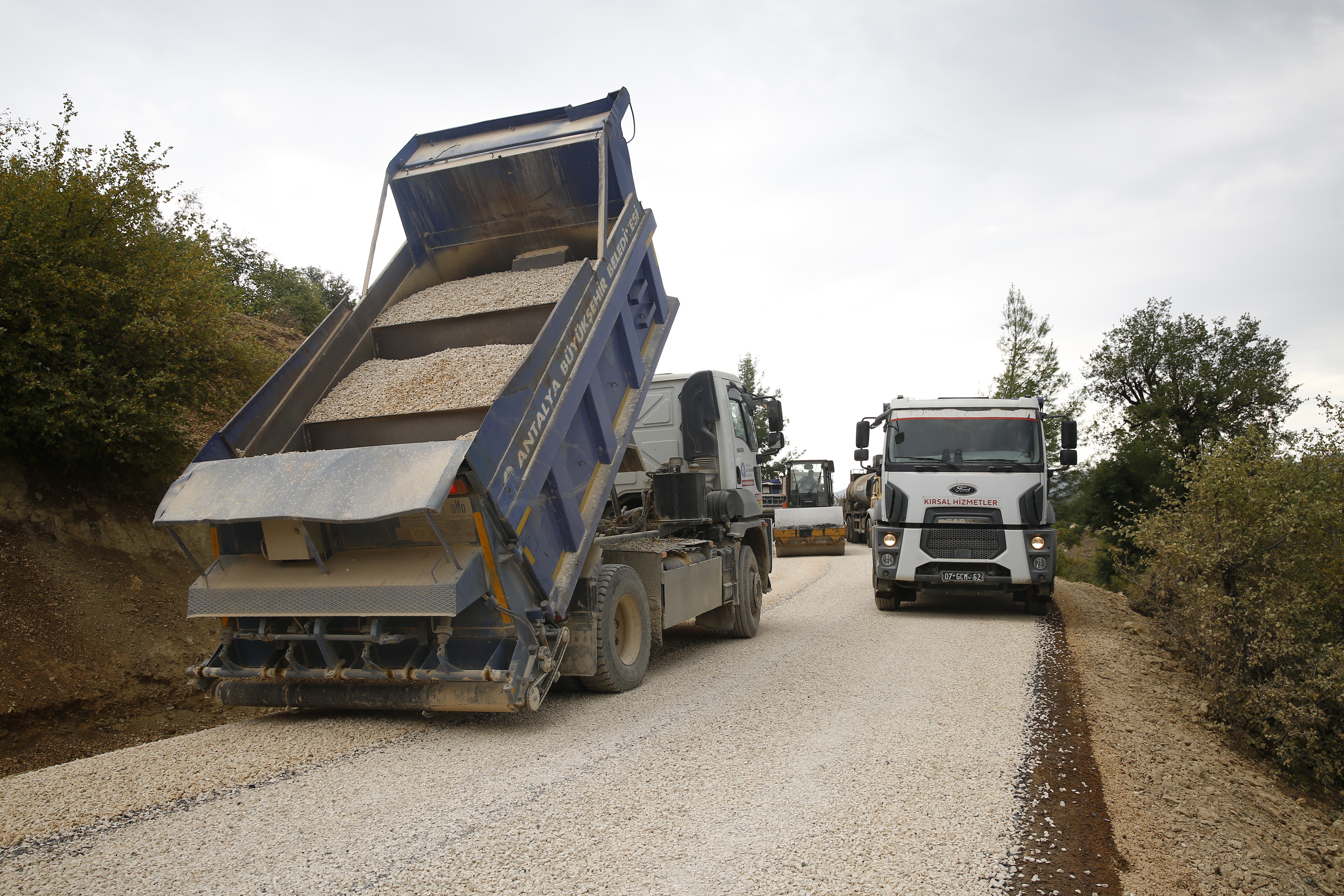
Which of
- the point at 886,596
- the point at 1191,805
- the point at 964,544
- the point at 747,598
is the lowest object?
the point at 1191,805

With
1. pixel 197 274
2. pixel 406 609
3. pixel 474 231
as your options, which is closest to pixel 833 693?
pixel 406 609

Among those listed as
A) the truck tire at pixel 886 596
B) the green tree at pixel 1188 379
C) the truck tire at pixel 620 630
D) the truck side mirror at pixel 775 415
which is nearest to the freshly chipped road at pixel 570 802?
the truck tire at pixel 620 630

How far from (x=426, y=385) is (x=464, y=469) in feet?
4.64

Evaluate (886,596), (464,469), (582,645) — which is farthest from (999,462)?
(464,469)

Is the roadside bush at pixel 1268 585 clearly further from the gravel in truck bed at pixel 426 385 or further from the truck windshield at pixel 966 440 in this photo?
the gravel in truck bed at pixel 426 385

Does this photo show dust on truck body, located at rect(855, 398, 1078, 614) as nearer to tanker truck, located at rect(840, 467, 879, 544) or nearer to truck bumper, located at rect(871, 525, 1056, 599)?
truck bumper, located at rect(871, 525, 1056, 599)

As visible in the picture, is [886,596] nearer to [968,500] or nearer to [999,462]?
[968,500]

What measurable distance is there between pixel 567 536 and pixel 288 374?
2.24 m

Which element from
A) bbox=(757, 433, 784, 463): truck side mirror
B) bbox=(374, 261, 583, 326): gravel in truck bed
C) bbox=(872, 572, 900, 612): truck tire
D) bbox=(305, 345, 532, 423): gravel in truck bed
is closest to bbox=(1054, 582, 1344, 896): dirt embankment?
bbox=(872, 572, 900, 612): truck tire

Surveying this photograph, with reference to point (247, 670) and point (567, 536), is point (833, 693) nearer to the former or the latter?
point (567, 536)

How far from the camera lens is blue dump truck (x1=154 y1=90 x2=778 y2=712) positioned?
482 centimetres

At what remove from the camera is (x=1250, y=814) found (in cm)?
470

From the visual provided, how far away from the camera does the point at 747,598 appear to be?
30.2 ft

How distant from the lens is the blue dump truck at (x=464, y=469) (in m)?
4.82
